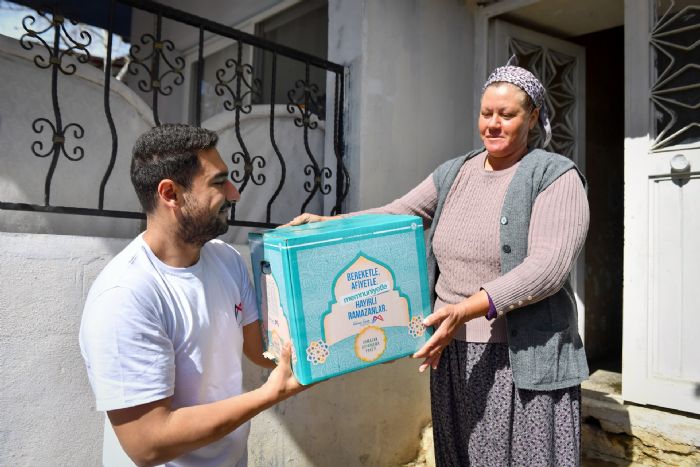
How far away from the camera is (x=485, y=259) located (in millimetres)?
1625

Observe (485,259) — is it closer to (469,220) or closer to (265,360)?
(469,220)

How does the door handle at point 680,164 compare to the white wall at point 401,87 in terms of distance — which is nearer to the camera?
the door handle at point 680,164

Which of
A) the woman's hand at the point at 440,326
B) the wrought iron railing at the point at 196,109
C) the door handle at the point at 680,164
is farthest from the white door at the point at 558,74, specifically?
the woman's hand at the point at 440,326

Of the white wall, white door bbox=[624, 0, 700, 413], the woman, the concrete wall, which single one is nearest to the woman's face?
the woman

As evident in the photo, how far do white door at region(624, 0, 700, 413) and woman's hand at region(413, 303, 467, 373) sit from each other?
1.60 meters

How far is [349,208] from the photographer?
9.14 feet

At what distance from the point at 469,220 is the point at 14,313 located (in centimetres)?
149

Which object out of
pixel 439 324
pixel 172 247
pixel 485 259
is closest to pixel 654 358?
pixel 485 259

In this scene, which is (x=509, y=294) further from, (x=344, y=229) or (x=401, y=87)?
(x=401, y=87)

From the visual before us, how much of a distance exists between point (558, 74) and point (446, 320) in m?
2.67

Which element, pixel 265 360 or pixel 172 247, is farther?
pixel 265 360

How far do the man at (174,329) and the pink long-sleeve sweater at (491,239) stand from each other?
2.23ft

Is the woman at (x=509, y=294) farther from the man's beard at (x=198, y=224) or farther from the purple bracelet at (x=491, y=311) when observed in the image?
the man's beard at (x=198, y=224)

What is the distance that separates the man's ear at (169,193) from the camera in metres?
1.25
